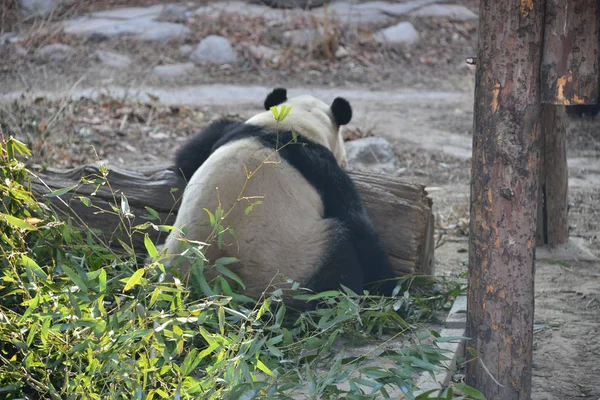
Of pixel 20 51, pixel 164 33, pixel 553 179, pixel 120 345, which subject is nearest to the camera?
pixel 120 345

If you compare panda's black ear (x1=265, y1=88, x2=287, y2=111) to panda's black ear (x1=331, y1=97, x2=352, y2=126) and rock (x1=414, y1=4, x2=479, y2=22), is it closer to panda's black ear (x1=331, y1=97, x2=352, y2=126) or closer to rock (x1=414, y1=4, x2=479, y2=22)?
panda's black ear (x1=331, y1=97, x2=352, y2=126)

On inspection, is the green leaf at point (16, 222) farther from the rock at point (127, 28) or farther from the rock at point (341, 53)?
the rock at point (127, 28)

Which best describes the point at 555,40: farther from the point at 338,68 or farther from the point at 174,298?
the point at 338,68

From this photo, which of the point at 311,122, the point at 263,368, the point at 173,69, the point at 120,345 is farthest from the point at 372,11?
the point at 120,345

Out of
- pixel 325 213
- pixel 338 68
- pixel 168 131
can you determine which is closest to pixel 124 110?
pixel 168 131

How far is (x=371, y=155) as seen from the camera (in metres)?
6.60

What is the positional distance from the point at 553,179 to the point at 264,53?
649 centimetres

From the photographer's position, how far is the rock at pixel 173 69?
9.72m

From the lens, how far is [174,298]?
2.49 m

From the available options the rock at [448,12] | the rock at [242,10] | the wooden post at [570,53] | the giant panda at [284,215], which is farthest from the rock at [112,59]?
the wooden post at [570,53]

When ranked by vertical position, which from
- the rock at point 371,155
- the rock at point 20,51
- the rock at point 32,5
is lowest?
the rock at point 371,155

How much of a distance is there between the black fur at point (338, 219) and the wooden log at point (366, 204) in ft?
0.60

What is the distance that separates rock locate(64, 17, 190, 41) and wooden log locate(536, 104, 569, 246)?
7.48 m

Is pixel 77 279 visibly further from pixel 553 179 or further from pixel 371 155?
pixel 371 155
